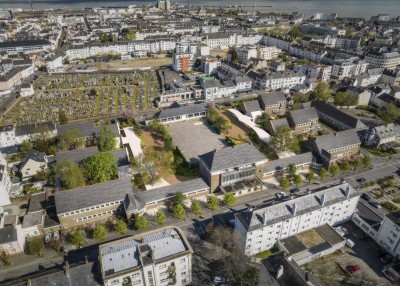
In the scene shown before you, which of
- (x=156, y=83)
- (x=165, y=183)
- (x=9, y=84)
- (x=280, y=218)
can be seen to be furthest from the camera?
(x=156, y=83)

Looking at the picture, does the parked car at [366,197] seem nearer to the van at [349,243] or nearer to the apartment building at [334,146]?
the apartment building at [334,146]

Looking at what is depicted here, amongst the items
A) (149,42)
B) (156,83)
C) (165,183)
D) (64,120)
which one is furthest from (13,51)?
(165,183)

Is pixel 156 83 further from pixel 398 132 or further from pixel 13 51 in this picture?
pixel 13 51

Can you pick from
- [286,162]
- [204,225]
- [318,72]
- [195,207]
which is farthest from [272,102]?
[204,225]

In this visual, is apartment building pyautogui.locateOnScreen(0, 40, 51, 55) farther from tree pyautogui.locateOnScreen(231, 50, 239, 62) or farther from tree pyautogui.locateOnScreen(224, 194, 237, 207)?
tree pyautogui.locateOnScreen(224, 194, 237, 207)

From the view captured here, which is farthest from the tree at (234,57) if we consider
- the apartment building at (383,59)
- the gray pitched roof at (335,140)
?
the gray pitched roof at (335,140)
